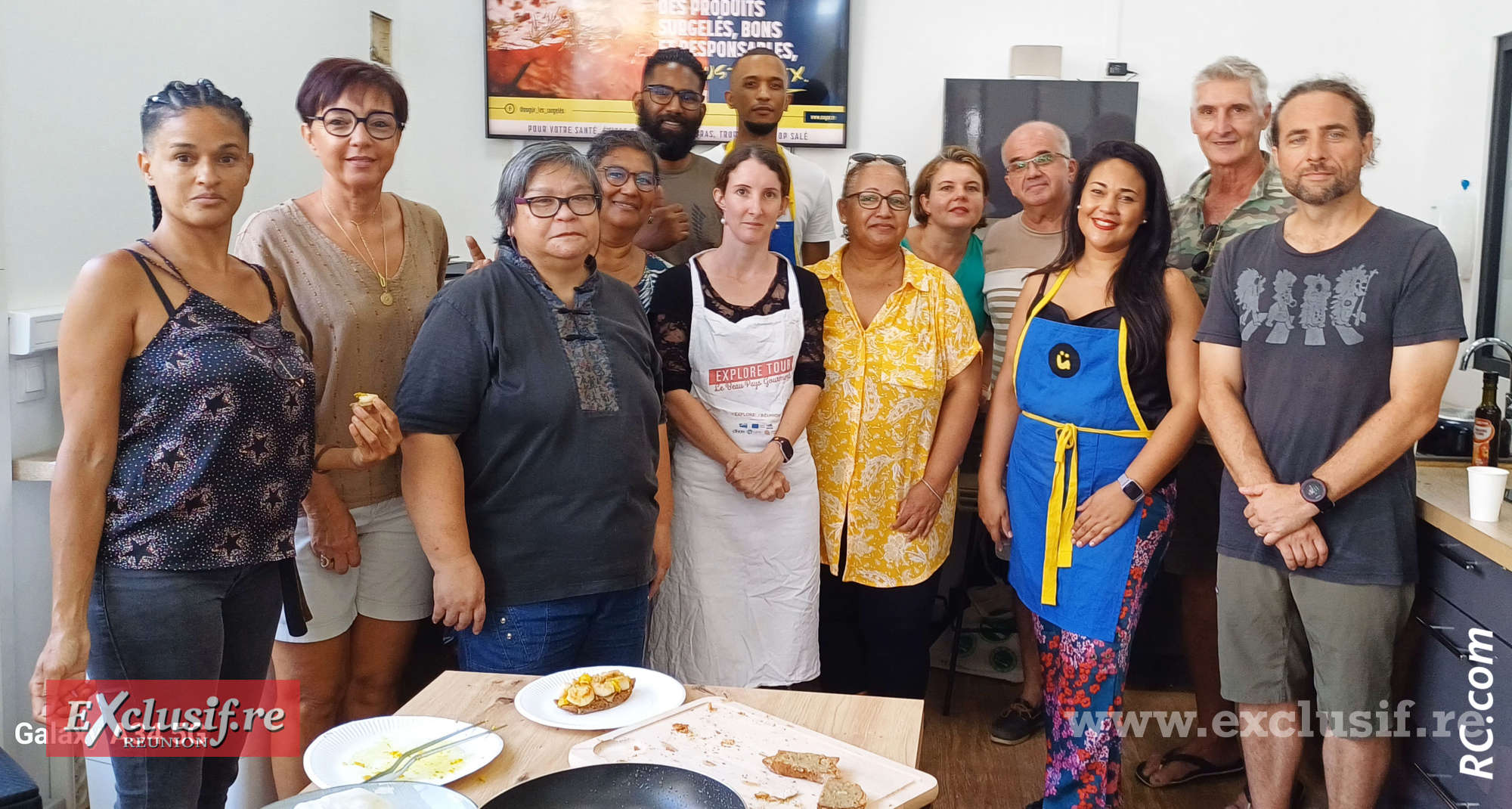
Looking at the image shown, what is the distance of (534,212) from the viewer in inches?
69.9

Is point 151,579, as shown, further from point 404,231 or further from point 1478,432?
point 1478,432

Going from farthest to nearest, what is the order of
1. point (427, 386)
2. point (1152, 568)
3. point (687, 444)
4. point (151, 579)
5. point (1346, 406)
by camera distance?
point (687, 444) → point (1152, 568) → point (1346, 406) → point (427, 386) → point (151, 579)

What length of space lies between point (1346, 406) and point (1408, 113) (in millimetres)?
3040

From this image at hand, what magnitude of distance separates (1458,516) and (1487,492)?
7 centimetres

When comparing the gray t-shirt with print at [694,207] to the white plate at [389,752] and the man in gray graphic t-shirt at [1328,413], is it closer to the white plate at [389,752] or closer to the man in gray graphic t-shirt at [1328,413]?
the man in gray graphic t-shirt at [1328,413]

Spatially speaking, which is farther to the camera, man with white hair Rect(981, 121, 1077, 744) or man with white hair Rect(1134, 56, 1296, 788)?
man with white hair Rect(981, 121, 1077, 744)

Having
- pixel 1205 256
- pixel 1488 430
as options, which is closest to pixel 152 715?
pixel 1205 256

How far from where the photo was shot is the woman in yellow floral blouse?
2373 millimetres

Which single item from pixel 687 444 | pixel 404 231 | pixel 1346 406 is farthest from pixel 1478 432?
pixel 404 231

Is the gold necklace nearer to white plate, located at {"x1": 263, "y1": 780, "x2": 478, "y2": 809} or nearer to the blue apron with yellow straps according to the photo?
white plate, located at {"x1": 263, "y1": 780, "x2": 478, "y2": 809}

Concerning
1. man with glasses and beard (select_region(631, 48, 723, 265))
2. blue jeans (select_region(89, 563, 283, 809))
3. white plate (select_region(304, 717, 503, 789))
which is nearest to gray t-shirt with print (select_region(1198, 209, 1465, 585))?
man with glasses and beard (select_region(631, 48, 723, 265))

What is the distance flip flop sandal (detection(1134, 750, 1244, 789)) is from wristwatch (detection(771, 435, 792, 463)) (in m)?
1.31

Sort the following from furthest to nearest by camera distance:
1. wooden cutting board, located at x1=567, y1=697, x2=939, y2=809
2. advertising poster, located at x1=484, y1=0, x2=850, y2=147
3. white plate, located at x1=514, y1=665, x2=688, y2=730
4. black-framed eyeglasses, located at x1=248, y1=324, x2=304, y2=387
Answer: advertising poster, located at x1=484, y1=0, x2=850, y2=147
black-framed eyeglasses, located at x1=248, y1=324, x2=304, y2=387
white plate, located at x1=514, y1=665, x2=688, y2=730
wooden cutting board, located at x1=567, y1=697, x2=939, y2=809

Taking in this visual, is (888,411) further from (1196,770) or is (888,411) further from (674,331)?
(1196,770)
